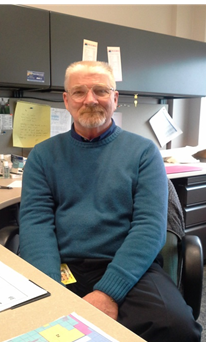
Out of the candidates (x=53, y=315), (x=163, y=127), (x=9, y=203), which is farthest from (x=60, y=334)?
(x=163, y=127)

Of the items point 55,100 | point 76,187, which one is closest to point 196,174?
point 55,100

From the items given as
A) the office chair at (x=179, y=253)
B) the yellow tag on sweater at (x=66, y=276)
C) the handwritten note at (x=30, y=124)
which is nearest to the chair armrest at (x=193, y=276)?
the office chair at (x=179, y=253)

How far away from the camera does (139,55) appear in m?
2.17

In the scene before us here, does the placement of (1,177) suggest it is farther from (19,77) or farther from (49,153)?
(49,153)

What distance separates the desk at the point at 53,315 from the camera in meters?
0.59

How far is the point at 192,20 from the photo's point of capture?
2.88 meters

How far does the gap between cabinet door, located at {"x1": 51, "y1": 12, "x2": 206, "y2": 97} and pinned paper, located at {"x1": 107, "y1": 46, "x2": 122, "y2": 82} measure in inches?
1.1

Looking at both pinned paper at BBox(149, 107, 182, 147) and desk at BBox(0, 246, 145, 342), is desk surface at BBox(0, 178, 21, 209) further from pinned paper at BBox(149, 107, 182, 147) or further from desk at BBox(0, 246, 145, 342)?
pinned paper at BBox(149, 107, 182, 147)

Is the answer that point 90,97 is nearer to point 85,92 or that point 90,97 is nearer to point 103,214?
point 85,92

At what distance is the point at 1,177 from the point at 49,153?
716 mm

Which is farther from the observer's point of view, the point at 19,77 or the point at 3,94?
the point at 3,94

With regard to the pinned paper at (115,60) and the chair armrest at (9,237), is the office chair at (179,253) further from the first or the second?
the pinned paper at (115,60)

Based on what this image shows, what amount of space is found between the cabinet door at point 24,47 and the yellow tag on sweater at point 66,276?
3.51 feet

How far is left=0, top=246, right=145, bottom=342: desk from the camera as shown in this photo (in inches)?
23.1
